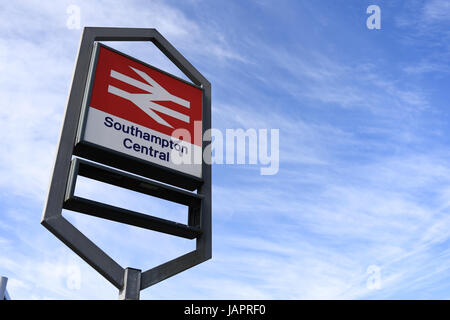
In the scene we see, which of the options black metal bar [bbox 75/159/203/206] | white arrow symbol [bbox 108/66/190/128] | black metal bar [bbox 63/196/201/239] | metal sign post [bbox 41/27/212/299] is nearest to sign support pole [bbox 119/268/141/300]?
metal sign post [bbox 41/27/212/299]

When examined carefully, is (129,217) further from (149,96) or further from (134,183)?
(149,96)

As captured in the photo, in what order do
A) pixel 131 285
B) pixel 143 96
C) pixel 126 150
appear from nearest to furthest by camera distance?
pixel 131 285 → pixel 126 150 → pixel 143 96

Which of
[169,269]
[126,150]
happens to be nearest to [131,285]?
[169,269]

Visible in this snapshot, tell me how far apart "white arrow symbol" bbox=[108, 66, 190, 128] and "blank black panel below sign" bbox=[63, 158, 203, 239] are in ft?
4.11

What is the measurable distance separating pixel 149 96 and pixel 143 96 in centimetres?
13

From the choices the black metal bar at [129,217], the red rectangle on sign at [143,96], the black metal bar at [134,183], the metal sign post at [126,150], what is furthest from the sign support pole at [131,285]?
the red rectangle on sign at [143,96]

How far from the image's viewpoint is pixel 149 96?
7.26 m

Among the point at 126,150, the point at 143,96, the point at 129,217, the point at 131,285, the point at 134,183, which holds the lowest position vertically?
the point at 131,285

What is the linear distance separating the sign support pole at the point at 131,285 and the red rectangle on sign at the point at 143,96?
2.36 m

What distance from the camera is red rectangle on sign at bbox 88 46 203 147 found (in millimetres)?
6699

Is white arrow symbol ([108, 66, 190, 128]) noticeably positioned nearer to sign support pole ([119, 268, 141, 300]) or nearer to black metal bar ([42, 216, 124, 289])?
black metal bar ([42, 216, 124, 289])

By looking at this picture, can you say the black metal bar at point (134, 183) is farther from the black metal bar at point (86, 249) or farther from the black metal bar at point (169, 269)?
the black metal bar at point (169, 269)

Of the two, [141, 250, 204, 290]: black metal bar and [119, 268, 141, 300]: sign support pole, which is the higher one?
[141, 250, 204, 290]: black metal bar
